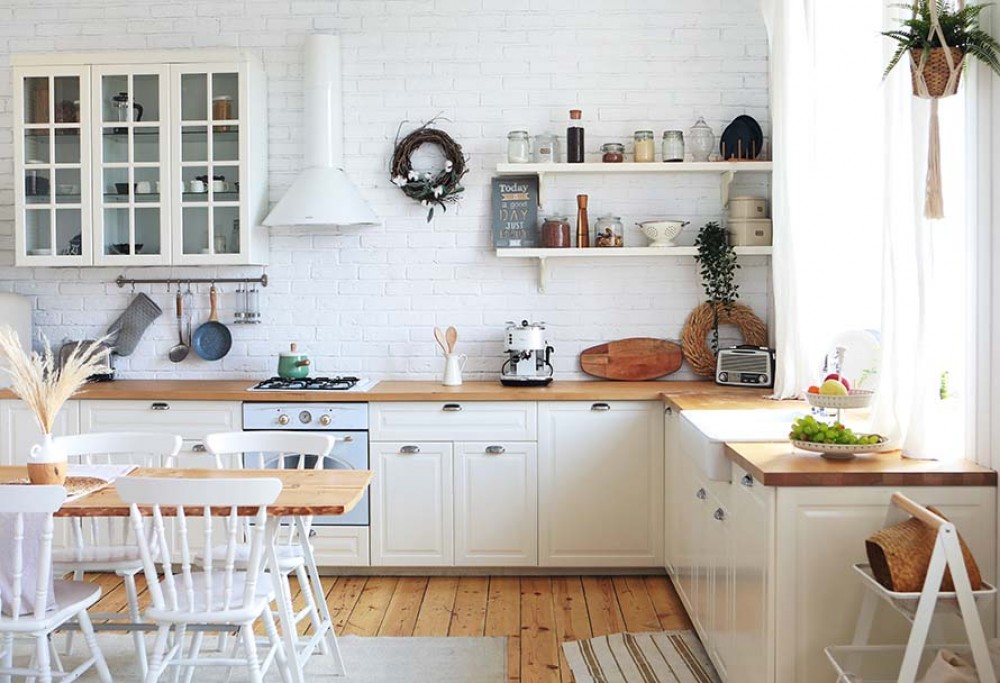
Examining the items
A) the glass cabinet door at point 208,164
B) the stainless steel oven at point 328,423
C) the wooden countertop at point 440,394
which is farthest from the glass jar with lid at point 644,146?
the glass cabinet door at point 208,164

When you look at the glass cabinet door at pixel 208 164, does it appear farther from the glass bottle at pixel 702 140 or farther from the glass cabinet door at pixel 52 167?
the glass bottle at pixel 702 140

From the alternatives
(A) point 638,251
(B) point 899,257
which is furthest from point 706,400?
(B) point 899,257

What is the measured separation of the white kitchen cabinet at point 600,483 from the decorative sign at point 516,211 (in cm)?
95

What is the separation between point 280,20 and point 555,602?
326 cm

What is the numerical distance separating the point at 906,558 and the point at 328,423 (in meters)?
2.90

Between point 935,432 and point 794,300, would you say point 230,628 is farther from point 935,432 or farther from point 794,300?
point 794,300

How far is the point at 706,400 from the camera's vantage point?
443 centimetres

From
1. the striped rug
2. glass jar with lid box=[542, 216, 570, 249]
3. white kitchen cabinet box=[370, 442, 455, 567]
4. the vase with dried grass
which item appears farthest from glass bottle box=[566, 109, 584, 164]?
the vase with dried grass

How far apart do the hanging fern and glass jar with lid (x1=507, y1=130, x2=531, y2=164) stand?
38.3 inches

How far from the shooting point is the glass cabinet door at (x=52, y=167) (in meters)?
5.01

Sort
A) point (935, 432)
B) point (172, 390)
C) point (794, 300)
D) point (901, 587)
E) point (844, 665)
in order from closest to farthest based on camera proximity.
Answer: point (901, 587)
point (844, 665)
point (935, 432)
point (794, 300)
point (172, 390)

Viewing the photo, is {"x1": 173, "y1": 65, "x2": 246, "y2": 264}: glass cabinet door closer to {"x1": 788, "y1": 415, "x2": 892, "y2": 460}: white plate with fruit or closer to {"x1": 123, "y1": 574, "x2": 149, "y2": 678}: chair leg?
{"x1": 123, "y1": 574, "x2": 149, "y2": 678}: chair leg

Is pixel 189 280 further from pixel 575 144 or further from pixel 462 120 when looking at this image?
pixel 575 144

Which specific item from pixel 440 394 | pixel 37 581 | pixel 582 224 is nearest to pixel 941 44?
pixel 582 224
